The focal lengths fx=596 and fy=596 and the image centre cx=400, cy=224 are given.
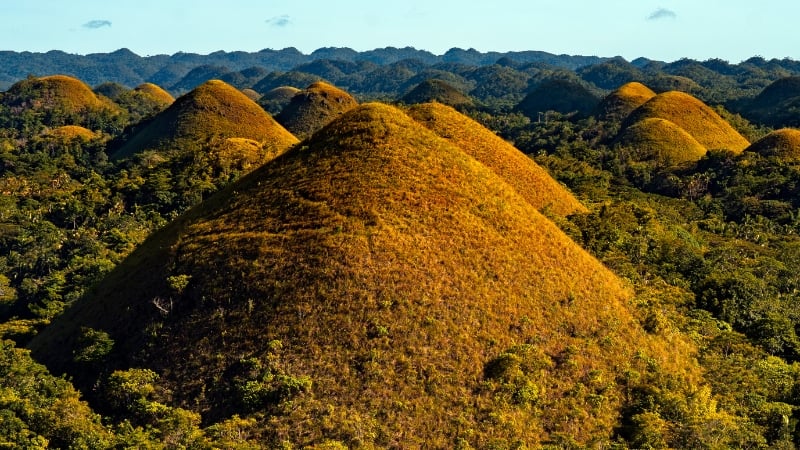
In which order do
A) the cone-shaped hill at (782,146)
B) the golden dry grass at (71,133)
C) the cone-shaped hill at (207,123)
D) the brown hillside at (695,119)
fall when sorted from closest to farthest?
the cone-shaped hill at (782,146)
the cone-shaped hill at (207,123)
the brown hillside at (695,119)
the golden dry grass at (71,133)

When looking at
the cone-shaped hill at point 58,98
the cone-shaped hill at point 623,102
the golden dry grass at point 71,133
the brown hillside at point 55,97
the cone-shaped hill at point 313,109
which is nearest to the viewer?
the golden dry grass at point 71,133

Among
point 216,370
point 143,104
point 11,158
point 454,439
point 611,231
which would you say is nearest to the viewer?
point 454,439

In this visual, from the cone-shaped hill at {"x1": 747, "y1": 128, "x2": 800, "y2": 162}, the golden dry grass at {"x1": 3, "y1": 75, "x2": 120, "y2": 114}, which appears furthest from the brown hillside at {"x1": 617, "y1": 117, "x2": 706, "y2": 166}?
the golden dry grass at {"x1": 3, "y1": 75, "x2": 120, "y2": 114}

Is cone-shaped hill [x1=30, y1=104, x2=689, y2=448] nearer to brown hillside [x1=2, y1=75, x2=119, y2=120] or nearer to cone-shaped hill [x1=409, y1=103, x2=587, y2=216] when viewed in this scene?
cone-shaped hill [x1=409, y1=103, x2=587, y2=216]

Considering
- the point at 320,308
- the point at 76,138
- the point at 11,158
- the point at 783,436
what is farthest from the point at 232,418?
the point at 76,138

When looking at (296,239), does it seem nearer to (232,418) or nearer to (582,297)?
(232,418)

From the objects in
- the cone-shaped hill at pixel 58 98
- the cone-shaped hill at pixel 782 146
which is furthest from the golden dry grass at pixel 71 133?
the cone-shaped hill at pixel 782 146

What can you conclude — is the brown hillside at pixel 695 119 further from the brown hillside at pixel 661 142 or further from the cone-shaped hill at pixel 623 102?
the cone-shaped hill at pixel 623 102
